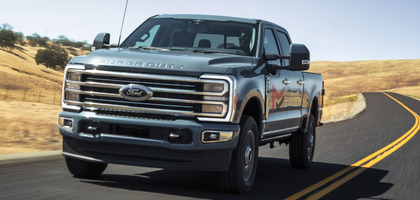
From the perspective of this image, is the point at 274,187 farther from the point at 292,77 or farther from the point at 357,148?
the point at 357,148

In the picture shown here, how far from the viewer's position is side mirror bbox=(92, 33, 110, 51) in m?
7.97

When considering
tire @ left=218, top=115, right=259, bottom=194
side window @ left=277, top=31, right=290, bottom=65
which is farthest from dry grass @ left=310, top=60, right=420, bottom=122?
tire @ left=218, top=115, right=259, bottom=194

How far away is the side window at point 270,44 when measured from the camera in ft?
27.5

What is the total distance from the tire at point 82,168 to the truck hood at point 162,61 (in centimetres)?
124

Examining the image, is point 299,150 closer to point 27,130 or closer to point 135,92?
point 135,92

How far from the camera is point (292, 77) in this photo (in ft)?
30.1

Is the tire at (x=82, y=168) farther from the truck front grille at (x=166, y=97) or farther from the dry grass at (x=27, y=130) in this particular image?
the dry grass at (x=27, y=130)

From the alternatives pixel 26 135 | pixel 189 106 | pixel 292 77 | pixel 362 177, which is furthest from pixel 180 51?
pixel 26 135

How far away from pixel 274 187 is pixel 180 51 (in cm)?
215

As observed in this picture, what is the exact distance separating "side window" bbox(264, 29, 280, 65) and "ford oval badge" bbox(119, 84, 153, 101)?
2304mm

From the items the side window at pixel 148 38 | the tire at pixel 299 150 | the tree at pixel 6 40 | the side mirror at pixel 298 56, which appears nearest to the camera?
the side mirror at pixel 298 56

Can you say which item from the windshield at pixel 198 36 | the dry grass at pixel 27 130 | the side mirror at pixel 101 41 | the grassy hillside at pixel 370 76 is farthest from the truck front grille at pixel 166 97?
the grassy hillside at pixel 370 76

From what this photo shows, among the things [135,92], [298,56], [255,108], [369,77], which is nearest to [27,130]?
[255,108]

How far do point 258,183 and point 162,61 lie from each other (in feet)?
8.49
